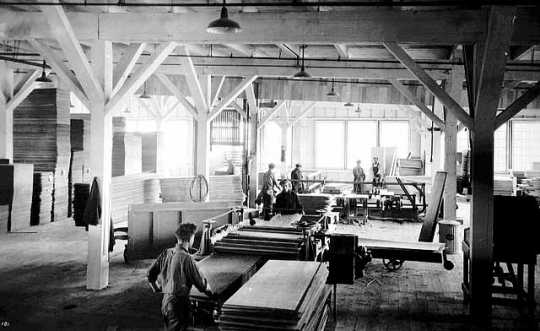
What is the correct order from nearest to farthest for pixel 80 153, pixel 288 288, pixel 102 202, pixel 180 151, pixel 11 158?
pixel 288 288 → pixel 102 202 → pixel 11 158 → pixel 80 153 → pixel 180 151

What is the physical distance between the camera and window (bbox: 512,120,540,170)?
27781 mm

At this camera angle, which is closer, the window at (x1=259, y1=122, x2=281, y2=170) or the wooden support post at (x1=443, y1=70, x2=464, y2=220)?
the wooden support post at (x1=443, y1=70, x2=464, y2=220)

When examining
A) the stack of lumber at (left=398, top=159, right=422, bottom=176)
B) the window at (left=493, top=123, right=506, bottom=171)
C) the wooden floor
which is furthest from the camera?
the window at (left=493, top=123, right=506, bottom=171)

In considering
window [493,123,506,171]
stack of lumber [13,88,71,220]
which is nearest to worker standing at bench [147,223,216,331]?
stack of lumber [13,88,71,220]

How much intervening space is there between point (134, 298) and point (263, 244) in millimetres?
2123

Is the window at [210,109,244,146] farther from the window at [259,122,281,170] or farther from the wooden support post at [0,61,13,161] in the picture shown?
the wooden support post at [0,61,13,161]

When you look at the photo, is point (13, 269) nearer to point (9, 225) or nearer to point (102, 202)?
point (102, 202)

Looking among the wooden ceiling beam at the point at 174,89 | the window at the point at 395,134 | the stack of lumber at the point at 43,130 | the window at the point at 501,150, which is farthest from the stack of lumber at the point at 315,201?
the window at the point at 501,150

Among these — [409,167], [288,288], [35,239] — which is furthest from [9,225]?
[409,167]

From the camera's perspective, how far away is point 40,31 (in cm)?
855

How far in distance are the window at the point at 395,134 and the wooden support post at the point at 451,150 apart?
17.6 metres

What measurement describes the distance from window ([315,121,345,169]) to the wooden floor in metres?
19.1

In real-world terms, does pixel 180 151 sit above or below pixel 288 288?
above

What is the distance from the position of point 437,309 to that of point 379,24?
4424 millimetres
